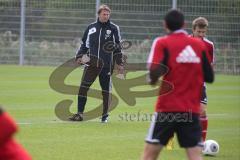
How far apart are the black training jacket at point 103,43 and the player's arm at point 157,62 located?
7527 mm

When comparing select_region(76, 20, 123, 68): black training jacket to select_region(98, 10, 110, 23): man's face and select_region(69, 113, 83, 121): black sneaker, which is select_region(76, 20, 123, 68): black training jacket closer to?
select_region(98, 10, 110, 23): man's face

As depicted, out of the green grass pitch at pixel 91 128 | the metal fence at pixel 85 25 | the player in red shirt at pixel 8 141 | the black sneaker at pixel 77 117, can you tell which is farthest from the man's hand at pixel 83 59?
the metal fence at pixel 85 25

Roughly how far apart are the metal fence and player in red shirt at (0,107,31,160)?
2570cm

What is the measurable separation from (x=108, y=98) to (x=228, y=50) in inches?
647

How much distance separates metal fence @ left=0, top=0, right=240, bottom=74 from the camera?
31469mm

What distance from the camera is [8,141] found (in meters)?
5.77

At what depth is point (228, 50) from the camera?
3169cm

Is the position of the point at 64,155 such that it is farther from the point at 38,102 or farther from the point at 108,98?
the point at 38,102

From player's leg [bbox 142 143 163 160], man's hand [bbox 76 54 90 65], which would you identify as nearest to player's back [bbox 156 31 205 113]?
player's leg [bbox 142 143 163 160]

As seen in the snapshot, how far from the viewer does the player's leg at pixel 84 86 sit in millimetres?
15750

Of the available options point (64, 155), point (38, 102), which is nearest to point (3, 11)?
point (38, 102)

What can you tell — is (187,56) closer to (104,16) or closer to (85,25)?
(104,16)

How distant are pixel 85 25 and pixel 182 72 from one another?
963 inches

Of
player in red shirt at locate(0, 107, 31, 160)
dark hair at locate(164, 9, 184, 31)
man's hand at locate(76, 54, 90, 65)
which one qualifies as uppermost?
dark hair at locate(164, 9, 184, 31)
